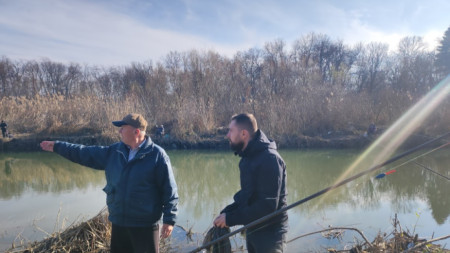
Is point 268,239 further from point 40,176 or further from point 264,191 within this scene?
point 40,176

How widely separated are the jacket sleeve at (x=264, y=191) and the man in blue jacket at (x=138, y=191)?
0.68 metres

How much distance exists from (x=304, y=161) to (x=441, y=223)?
6.59 meters

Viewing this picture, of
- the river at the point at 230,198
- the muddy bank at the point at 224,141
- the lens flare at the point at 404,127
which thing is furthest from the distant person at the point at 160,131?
the lens flare at the point at 404,127

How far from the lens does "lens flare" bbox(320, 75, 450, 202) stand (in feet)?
45.9

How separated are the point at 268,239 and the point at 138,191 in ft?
3.44

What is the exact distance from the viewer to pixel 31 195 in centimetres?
757

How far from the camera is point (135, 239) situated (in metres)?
2.51

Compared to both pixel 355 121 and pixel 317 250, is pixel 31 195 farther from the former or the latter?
pixel 355 121

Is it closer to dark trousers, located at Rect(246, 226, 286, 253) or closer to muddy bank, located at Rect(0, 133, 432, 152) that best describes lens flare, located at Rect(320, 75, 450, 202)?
muddy bank, located at Rect(0, 133, 432, 152)

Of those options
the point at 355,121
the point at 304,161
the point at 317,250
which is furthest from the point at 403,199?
the point at 355,121

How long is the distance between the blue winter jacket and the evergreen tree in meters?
33.1

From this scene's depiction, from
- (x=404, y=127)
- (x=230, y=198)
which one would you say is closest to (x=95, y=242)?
(x=230, y=198)

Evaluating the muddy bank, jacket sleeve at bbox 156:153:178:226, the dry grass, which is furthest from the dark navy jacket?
the muddy bank

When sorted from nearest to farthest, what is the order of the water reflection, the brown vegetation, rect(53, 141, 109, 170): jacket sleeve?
rect(53, 141, 109, 170): jacket sleeve → the brown vegetation → the water reflection
